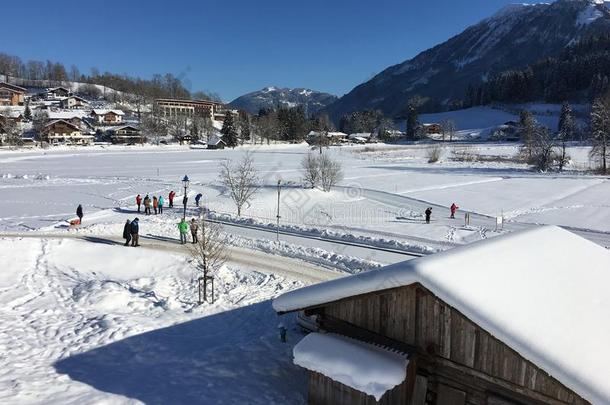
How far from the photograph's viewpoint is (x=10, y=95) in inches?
5369

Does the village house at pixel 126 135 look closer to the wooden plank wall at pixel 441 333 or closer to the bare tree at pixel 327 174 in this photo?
the bare tree at pixel 327 174

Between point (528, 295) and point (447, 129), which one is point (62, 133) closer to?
point (528, 295)

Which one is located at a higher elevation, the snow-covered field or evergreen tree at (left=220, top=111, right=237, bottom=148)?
evergreen tree at (left=220, top=111, right=237, bottom=148)

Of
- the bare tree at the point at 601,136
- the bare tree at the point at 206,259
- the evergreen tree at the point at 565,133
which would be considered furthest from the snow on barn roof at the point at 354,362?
the evergreen tree at the point at 565,133

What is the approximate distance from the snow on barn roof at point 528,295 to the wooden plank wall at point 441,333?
333 millimetres

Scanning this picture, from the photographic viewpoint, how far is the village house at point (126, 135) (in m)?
102

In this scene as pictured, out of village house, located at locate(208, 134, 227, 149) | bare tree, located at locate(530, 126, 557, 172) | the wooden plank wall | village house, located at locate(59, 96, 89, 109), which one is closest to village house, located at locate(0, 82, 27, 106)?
village house, located at locate(59, 96, 89, 109)

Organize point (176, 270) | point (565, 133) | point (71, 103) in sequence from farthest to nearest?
point (71, 103) < point (565, 133) < point (176, 270)

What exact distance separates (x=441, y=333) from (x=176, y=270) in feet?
41.8

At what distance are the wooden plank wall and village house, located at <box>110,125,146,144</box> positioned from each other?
102049mm

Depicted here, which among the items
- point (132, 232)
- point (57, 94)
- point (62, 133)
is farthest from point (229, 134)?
point (57, 94)

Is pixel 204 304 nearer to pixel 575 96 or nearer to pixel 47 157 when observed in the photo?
pixel 47 157

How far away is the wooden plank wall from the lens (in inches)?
273

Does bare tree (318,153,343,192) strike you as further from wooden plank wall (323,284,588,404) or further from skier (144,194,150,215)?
wooden plank wall (323,284,588,404)
